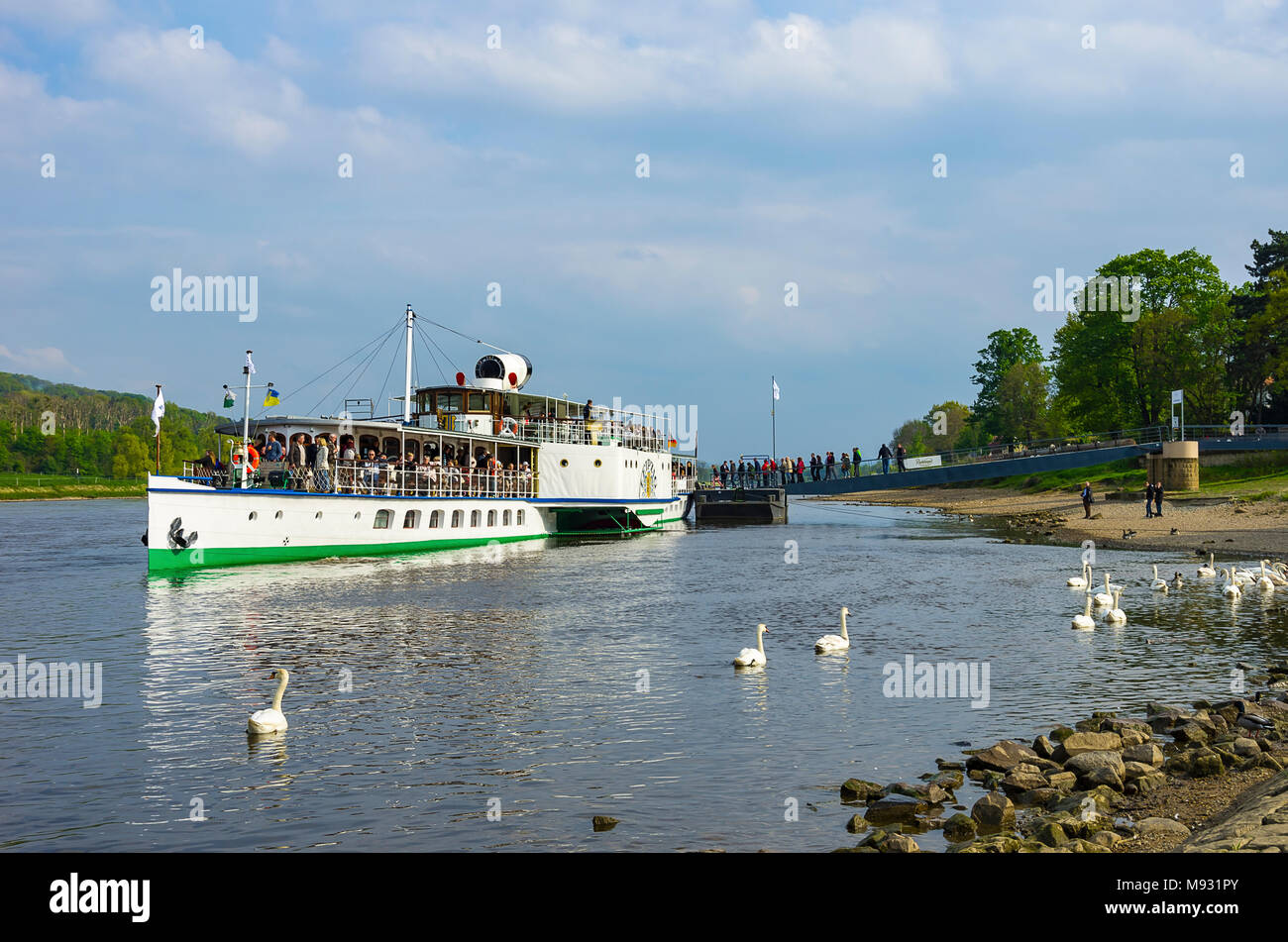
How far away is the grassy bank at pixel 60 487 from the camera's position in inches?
6462

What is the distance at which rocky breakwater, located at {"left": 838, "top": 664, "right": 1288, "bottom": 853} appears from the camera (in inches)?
402

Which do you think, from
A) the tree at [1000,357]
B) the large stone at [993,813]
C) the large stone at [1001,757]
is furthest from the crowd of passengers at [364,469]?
the tree at [1000,357]

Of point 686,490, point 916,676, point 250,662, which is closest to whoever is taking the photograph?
point 916,676

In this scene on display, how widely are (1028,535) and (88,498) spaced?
163 metres

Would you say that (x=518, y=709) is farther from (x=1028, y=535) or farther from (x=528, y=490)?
(x=1028, y=535)

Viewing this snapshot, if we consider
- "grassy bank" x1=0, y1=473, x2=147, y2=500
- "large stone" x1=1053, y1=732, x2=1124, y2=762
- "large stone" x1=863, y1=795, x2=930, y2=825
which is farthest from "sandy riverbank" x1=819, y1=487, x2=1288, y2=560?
"grassy bank" x1=0, y1=473, x2=147, y2=500

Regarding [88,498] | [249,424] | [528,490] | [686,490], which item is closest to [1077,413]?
[686,490]

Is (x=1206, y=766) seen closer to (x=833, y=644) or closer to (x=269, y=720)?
(x=833, y=644)

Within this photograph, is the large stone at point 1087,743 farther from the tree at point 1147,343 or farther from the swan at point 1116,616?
the tree at point 1147,343

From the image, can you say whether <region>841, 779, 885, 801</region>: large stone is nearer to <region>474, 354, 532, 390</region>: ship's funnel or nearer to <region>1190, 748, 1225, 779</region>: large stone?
<region>1190, 748, 1225, 779</region>: large stone

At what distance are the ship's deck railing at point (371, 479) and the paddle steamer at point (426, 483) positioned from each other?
81mm

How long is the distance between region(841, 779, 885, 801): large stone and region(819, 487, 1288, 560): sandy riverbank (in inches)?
1496

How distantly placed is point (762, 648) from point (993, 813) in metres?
11.0
